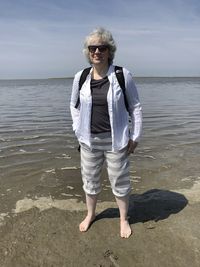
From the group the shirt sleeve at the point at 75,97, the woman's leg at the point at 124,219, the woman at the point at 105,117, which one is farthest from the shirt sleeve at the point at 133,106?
the woman's leg at the point at 124,219

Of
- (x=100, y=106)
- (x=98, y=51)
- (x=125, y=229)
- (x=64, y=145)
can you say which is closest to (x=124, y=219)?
(x=125, y=229)

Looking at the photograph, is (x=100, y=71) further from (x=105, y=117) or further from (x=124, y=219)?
(x=124, y=219)

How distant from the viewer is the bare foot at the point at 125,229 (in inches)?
184

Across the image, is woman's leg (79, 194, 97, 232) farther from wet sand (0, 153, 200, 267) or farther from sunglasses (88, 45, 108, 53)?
sunglasses (88, 45, 108, 53)

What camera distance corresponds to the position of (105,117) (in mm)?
4406

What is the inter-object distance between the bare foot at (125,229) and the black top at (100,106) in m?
1.31

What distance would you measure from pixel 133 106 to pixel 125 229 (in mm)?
1620

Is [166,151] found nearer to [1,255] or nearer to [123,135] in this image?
[123,135]

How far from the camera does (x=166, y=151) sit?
9352 millimetres

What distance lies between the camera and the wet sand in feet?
13.8

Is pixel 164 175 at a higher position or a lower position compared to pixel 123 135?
lower

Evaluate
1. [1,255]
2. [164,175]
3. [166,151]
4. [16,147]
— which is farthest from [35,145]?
[1,255]

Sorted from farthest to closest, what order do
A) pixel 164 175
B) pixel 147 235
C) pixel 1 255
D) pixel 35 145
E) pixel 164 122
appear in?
pixel 164 122
pixel 35 145
pixel 164 175
pixel 147 235
pixel 1 255

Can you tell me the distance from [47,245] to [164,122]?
10630 mm
